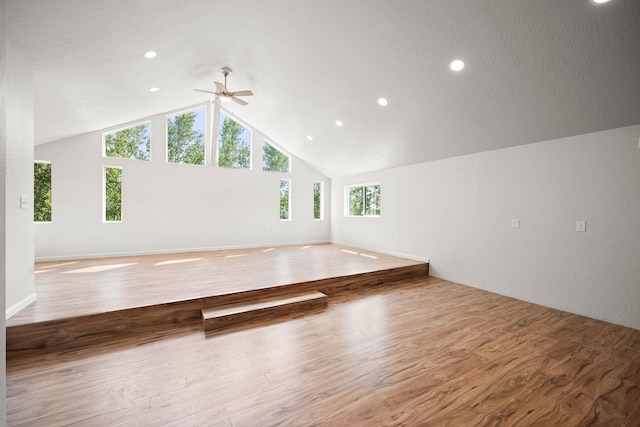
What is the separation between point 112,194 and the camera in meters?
5.59

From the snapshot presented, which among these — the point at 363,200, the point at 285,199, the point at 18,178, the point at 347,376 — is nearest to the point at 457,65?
the point at 347,376

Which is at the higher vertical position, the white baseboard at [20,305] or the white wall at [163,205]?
the white wall at [163,205]

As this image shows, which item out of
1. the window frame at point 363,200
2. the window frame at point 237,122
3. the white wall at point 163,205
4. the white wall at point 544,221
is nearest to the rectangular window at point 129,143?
the white wall at point 163,205

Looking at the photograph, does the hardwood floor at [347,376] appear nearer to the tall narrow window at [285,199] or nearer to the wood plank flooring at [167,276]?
the wood plank flooring at [167,276]

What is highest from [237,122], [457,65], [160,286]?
[237,122]

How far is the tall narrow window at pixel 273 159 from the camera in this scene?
731 cm

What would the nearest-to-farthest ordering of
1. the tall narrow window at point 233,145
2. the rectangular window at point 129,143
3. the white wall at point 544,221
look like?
the white wall at point 544,221 → the rectangular window at point 129,143 → the tall narrow window at point 233,145

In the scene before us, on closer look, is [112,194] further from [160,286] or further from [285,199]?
[285,199]

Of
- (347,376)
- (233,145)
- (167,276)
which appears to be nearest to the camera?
(347,376)

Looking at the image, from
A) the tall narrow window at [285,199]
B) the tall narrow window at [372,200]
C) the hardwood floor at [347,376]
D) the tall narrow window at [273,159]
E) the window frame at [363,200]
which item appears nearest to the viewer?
the hardwood floor at [347,376]

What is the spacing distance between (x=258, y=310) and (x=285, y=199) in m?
4.81

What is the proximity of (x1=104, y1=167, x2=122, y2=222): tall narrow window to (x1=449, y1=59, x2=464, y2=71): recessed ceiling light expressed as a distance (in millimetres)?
6339

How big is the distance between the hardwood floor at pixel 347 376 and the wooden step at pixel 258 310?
0.57 ft

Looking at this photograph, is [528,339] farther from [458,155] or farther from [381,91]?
[381,91]
